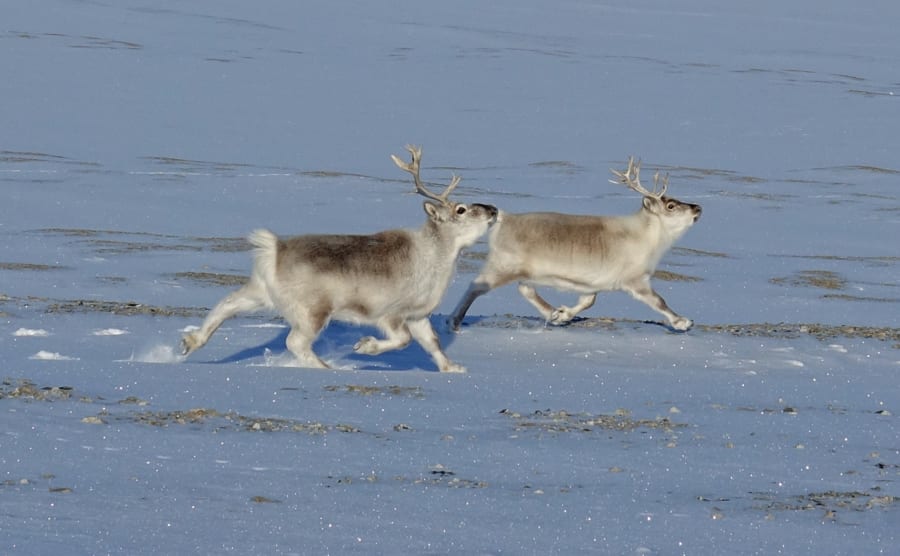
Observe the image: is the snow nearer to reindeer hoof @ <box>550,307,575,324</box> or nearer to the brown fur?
reindeer hoof @ <box>550,307,575,324</box>

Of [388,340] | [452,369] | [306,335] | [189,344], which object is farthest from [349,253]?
[189,344]

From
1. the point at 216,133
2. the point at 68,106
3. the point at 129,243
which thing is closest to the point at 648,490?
the point at 129,243

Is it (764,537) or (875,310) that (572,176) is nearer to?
(875,310)

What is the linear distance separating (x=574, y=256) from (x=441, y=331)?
103 centimetres

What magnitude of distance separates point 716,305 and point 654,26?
96.3ft

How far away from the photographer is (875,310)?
11570 millimetres

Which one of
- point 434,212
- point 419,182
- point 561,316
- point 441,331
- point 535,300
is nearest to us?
point 434,212

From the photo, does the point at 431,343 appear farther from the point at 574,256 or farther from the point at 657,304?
the point at 657,304

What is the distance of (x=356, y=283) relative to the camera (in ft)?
27.0

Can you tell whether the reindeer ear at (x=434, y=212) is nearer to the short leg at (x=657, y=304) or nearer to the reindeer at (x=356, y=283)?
the reindeer at (x=356, y=283)

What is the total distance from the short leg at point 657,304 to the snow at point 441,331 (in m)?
0.21

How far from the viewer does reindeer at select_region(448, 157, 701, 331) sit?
10148 millimetres

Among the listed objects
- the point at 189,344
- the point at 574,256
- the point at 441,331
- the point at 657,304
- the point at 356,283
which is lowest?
the point at 189,344

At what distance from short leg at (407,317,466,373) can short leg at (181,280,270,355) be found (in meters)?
0.86
